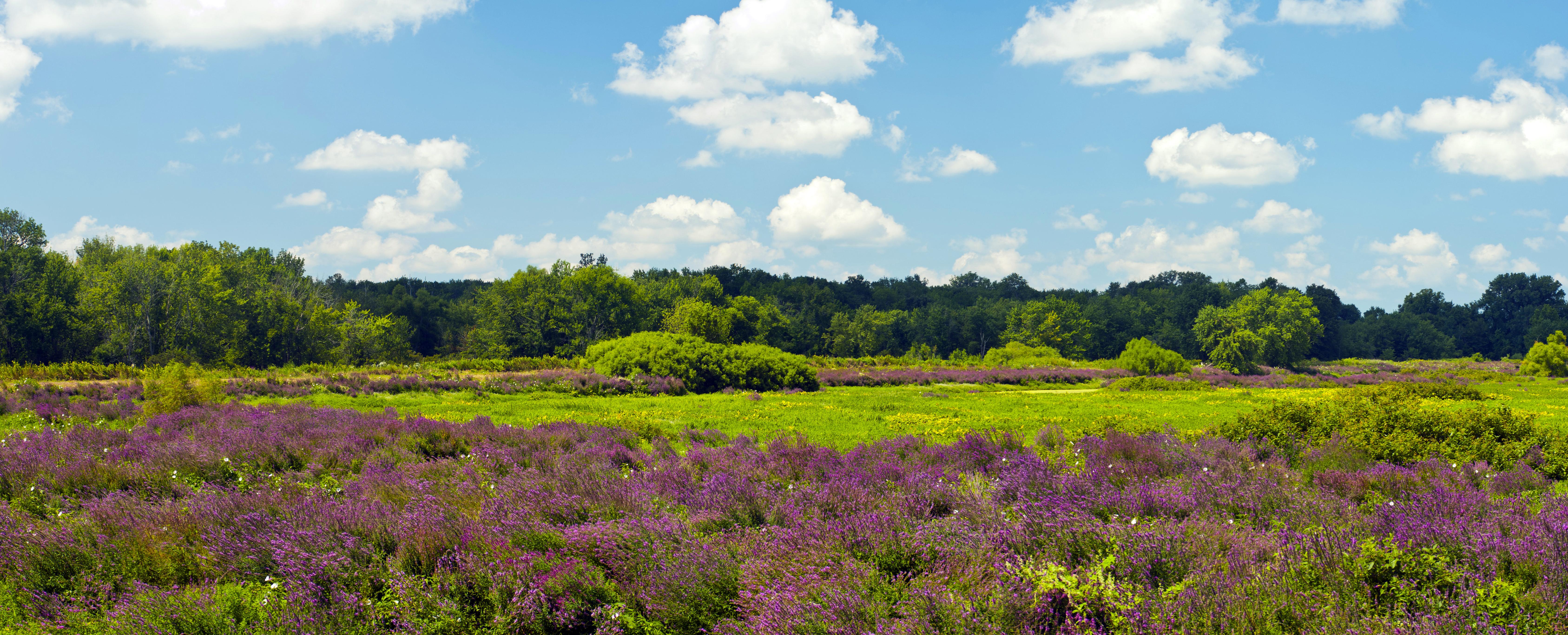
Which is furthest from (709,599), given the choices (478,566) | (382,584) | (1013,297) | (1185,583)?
(1013,297)

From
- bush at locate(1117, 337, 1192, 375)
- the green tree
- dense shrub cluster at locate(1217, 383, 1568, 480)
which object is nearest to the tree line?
the green tree

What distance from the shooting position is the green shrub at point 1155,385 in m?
32.1

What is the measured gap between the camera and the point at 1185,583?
4363mm

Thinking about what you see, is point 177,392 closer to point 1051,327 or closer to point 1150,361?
point 1150,361

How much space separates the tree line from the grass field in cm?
2858

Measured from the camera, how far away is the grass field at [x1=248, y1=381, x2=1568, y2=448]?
14.2 m

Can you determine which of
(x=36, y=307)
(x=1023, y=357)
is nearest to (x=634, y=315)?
(x=1023, y=357)

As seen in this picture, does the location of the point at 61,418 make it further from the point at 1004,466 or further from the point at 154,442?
the point at 1004,466

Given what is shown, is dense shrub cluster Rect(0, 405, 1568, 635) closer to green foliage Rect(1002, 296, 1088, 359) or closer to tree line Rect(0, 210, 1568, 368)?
tree line Rect(0, 210, 1568, 368)

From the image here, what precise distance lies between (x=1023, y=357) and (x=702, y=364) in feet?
122

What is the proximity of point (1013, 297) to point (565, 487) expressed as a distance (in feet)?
384

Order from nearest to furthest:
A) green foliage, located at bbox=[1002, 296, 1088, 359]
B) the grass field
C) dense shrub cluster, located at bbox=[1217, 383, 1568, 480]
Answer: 1. dense shrub cluster, located at bbox=[1217, 383, 1568, 480]
2. the grass field
3. green foliage, located at bbox=[1002, 296, 1088, 359]

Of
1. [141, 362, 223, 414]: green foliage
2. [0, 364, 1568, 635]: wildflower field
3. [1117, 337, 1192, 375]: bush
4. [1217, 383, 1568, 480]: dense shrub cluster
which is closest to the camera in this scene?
[0, 364, 1568, 635]: wildflower field

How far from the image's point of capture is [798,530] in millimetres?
5648
